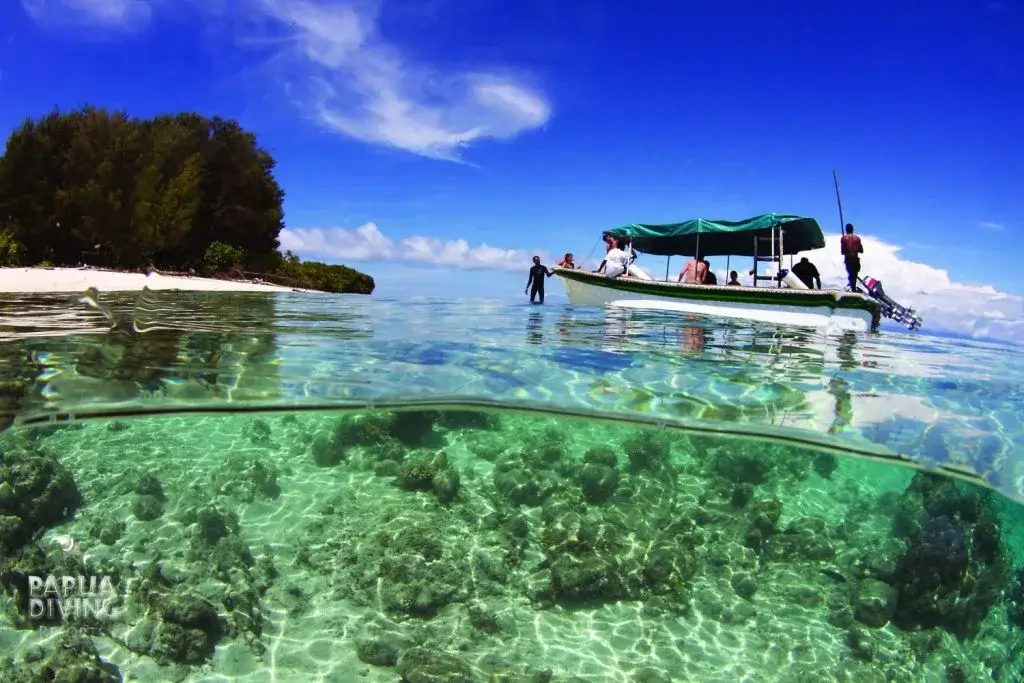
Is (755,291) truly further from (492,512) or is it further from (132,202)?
(132,202)

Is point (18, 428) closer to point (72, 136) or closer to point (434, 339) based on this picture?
point (434, 339)

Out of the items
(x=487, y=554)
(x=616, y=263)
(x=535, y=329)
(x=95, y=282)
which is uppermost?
(x=616, y=263)

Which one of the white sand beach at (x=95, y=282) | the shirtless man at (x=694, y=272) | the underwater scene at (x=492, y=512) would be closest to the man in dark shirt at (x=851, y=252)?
the shirtless man at (x=694, y=272)

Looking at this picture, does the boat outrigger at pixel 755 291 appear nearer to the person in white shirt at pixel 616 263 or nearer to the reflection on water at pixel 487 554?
the person in white shirt at pixel 616 263

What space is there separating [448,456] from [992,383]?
8.42 meters

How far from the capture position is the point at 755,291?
754 inches

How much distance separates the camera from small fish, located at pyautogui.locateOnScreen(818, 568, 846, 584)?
27.3ft

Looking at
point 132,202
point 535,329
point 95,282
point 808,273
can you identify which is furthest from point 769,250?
point 132,202

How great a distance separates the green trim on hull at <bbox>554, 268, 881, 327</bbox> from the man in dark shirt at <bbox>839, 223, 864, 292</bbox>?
31.2 inches

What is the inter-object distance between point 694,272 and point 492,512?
15.8 meters

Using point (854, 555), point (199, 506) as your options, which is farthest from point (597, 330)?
point (199, 506)

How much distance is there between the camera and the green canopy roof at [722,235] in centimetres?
2045

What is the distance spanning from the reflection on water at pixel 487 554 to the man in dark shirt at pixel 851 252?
10.3 metres

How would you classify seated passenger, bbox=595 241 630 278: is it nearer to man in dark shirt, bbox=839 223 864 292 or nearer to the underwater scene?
man in dark shirt, bbox=839 223 864 292
